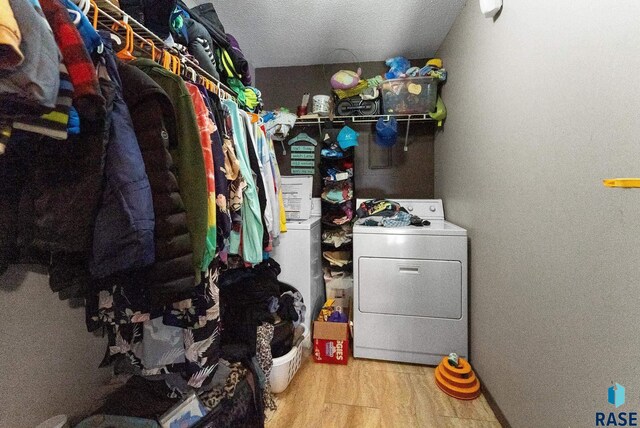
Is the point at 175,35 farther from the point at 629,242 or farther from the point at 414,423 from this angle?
the point at 414,423

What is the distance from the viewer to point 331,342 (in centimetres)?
181

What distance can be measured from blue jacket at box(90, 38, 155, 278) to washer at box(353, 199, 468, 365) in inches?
54.6

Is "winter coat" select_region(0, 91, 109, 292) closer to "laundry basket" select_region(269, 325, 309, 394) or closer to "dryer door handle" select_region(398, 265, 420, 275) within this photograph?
"laundry basket" select_region(269, 325, 309, 394)

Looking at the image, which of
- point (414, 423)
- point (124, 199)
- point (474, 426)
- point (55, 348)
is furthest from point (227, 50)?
point (474, 426)

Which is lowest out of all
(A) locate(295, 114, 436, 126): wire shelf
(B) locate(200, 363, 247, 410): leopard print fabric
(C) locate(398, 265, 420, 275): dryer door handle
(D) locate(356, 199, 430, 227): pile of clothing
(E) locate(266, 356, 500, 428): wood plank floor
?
(E) locate(266, 356, 500, 428): wood plank floor

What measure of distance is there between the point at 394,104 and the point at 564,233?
1.67 m

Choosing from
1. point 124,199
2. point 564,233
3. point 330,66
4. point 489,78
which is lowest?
point 564,233

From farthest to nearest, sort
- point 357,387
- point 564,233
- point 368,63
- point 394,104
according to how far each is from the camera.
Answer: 1. point 368,63
2. point 394,104
3. point 357,387
4. point 564,233

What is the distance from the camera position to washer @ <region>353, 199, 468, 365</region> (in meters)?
1.71

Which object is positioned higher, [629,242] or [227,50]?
[227,50]

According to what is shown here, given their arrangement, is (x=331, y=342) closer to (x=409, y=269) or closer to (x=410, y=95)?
(x=409, y=269)

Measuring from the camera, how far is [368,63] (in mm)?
2537

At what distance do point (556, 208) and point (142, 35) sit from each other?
165 centimetres

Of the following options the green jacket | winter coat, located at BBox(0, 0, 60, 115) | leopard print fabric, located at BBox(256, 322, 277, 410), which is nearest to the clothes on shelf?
leopard print fabric, located at BBox(256, 322, 277, 410)
